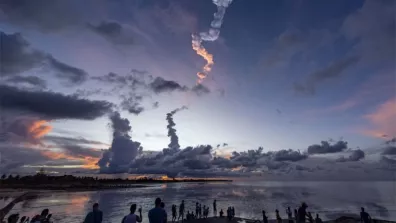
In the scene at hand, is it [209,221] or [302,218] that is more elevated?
[302,218]

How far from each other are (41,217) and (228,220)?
25398 mm

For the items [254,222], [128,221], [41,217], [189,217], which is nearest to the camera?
[128,221]

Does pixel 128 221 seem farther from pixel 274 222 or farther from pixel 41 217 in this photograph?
pixel 274 222

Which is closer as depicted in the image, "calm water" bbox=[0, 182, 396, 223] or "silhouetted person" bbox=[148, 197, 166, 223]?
"silhouetted person" bbox=[148, 197, 166, 223]

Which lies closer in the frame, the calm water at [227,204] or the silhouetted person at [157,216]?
the silhouetted person at [157,216]

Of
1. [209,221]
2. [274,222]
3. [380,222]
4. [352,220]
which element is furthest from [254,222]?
[380,222]

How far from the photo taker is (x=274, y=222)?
32.9 m

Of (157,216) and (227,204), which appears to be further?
(227,204)

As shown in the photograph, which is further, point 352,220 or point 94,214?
point 352,220

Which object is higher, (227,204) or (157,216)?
(157,216)

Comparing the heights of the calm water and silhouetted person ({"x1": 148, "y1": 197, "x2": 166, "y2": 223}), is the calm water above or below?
below

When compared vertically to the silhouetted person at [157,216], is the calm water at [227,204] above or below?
below

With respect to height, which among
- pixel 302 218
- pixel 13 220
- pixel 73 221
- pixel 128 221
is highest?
pixel 128 221

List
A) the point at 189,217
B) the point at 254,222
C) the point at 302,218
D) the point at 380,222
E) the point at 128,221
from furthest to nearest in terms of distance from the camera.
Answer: the point at 189,217
the point at 254,222
the point at 380,222
the point at 302,218
the point at 128,221
